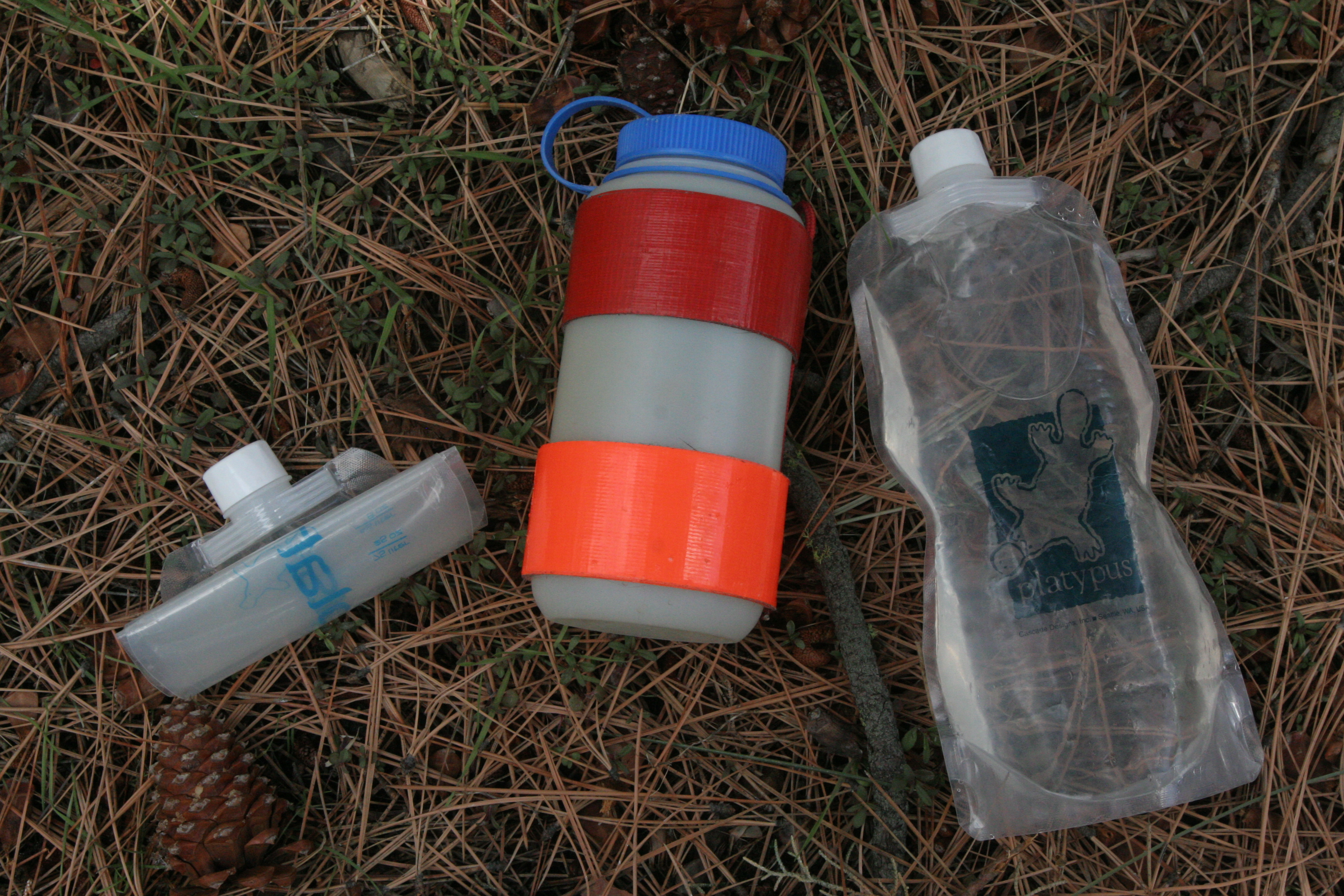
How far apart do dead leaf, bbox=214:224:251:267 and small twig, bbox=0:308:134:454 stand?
239 mm

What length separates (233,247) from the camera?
1968 mm

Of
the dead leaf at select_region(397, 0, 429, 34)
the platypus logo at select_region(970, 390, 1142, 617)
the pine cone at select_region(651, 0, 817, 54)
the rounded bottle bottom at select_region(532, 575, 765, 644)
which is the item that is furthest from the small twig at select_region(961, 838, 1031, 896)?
the dead leaf at select_region(397, 0, 429, 34)

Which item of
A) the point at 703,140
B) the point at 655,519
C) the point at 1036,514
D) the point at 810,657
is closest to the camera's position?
the point at 655,519

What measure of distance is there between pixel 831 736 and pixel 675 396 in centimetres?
80

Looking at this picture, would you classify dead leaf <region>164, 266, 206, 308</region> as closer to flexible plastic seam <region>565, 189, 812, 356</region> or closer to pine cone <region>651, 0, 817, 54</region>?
flexible plastic seam <region>565, 189, 812, 356</region>

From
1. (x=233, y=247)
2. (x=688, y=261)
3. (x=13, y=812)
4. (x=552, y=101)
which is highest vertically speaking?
(x=552, y=101)

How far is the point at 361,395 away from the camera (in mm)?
1947

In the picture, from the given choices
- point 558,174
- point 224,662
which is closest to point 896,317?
point 558,174

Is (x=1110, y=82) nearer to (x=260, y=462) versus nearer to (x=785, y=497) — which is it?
(x=785, y=497)

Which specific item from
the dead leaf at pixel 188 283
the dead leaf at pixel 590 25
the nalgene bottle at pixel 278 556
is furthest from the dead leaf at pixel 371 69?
the nalgene bottle at pixel 278 556

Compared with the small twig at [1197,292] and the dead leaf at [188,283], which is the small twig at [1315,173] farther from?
the dead leaf at [188,283]

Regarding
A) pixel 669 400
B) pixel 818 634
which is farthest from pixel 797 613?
pixel 669 400

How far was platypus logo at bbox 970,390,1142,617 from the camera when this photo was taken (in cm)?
180

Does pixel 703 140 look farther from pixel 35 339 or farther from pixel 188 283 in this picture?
pixel 35 339
